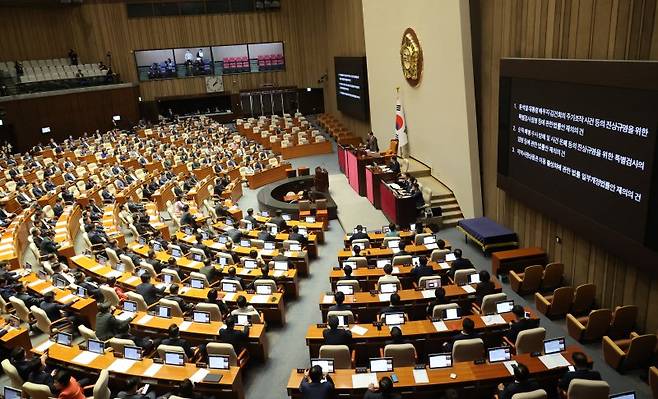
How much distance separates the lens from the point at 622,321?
8000 mm

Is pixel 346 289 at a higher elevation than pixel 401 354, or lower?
lower

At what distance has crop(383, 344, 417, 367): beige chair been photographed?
698 cm

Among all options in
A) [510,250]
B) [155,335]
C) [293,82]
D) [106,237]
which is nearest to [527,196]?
[510,250]

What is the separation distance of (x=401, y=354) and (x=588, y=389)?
233 cm

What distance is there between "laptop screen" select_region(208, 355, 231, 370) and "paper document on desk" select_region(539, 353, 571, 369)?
170 inches

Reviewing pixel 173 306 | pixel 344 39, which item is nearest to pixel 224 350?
pixel 173 306

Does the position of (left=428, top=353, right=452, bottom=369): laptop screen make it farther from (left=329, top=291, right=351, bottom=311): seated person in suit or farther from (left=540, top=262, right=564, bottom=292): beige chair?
(left=540, top=262, right=564, bottom=292): beige chair

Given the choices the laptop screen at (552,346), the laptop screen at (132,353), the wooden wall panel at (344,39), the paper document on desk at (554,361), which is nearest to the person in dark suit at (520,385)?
the paper document on desk at (554,361)

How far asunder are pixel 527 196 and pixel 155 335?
7843 millimetres

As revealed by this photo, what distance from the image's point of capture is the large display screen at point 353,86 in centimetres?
2378

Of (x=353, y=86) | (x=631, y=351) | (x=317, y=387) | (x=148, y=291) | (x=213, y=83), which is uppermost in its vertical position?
(x=213, y=83)

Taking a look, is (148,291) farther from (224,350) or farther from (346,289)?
(346,289)

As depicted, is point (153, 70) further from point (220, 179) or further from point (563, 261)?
point (563, 261)

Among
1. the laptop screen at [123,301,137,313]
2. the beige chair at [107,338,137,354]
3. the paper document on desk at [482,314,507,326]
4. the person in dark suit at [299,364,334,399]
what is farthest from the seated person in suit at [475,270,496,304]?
the laptop screen at [123,301,137,313]
